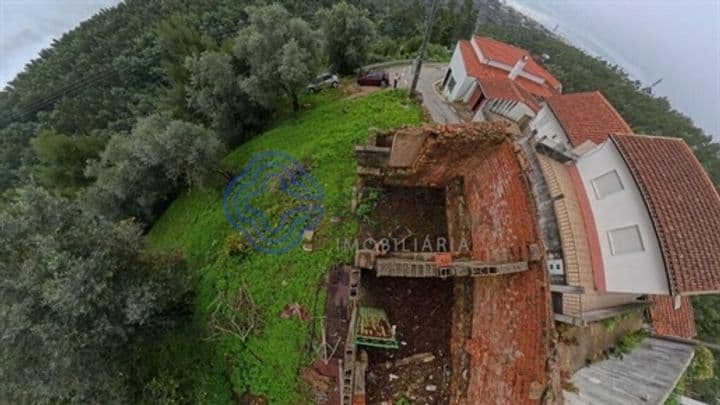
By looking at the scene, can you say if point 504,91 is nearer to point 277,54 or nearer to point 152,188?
point 277,54

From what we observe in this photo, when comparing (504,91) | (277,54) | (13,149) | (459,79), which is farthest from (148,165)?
(13,149)

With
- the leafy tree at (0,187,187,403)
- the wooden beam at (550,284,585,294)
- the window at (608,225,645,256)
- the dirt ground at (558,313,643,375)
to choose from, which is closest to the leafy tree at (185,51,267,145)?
the leafy tree at (0,187,187,403)

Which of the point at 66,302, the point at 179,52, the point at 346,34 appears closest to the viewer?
the point at 66,302

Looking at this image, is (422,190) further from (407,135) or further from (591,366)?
(591,366)

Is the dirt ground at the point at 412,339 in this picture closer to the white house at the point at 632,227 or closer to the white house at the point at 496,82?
the white house at the point at 632,227

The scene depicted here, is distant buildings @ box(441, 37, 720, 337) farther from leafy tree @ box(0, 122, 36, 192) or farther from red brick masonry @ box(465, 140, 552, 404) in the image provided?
leafy tree @ box(0, 122, 36, 192)

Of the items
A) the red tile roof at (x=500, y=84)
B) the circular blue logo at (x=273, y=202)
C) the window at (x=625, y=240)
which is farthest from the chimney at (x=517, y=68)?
the circular blue logo at (x=273, y=202)
